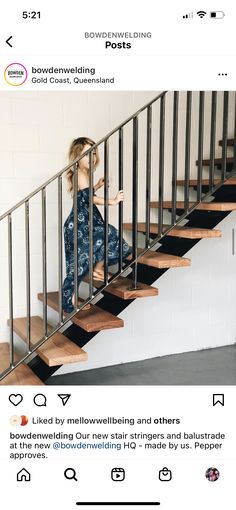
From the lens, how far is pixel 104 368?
264 centimetres

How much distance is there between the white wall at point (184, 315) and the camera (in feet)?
8.84

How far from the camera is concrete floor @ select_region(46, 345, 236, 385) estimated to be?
2395mm

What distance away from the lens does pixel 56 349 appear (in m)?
1.84

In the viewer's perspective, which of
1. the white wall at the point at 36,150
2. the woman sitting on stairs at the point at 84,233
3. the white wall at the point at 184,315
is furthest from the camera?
the white wall at the point at 184,315

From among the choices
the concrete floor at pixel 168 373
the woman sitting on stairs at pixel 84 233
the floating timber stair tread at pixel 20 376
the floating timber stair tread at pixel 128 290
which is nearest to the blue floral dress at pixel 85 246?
the woman sitting on stairs at pixel 84 233
